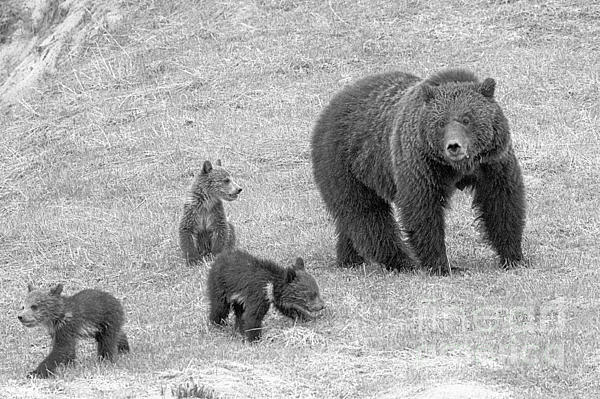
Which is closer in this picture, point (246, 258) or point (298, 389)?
point (298, 389)

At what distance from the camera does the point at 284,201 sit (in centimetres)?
1557

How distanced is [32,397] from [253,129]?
10929 millimetres

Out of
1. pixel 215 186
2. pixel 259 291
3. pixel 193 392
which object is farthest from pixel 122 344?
pixel 215 186

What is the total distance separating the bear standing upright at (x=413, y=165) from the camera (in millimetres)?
10977

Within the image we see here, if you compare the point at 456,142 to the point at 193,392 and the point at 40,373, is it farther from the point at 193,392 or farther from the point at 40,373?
the point at 40,373

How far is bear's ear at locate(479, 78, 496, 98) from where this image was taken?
11023mm

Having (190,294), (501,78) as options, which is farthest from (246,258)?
(501,78)

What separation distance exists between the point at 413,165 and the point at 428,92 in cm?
71

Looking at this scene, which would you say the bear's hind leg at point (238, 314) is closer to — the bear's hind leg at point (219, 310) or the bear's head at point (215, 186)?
the bear's hind leg at point (219, 310)

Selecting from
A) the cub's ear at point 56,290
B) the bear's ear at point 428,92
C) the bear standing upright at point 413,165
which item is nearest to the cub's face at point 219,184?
the bear standing upright at point 413,165

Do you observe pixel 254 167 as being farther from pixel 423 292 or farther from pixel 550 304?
pixel 550 304

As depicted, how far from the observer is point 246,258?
1026 centimetres

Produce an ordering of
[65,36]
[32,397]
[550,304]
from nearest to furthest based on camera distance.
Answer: [32,397] < [550,304] < [65,36]

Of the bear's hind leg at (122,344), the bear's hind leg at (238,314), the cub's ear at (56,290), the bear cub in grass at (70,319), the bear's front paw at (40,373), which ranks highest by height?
the cub's ear at (56,290)
